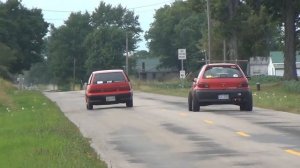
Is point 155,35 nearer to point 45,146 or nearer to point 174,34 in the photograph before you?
point 174,34

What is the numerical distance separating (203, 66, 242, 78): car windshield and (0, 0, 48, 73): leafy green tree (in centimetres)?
7214

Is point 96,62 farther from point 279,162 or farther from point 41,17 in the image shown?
point 279,162

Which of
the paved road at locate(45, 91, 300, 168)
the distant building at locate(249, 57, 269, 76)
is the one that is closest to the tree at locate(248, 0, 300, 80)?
the paved road at locate(45, 91, 300, 168)

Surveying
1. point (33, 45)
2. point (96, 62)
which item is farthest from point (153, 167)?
point (96, 62)

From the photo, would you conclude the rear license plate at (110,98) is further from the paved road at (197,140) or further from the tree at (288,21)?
the tree at (288,21)

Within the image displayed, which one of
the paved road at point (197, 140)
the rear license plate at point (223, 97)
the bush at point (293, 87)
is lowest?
the paved road at point (197, 140)

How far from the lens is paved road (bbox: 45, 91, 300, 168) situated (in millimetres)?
12984

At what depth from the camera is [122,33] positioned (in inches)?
4892

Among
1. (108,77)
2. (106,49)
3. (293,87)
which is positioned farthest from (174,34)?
(108,77)

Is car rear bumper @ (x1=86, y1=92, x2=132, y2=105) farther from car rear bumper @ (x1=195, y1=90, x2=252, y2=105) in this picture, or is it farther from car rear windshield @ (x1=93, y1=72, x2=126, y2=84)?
car rear bumper @ (x1=195, y1=90, x2=252, y2=105)

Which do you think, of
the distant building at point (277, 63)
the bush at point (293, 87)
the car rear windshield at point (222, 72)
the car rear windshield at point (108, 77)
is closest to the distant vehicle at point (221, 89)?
the car rear windshield at point (222, 72)

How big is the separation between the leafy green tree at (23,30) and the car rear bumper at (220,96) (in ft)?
238

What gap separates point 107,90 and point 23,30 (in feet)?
234

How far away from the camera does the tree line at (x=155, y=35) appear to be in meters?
64.9
